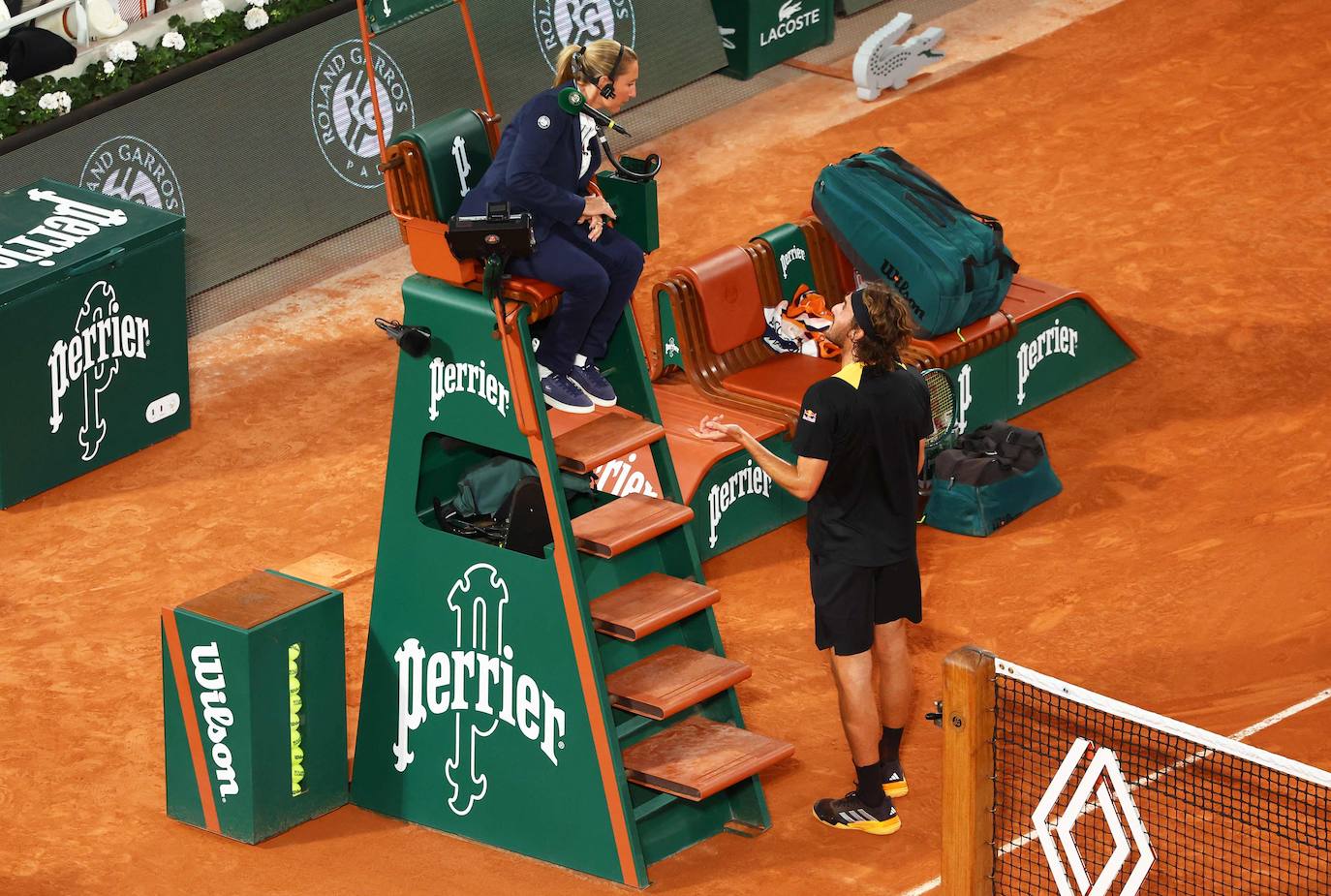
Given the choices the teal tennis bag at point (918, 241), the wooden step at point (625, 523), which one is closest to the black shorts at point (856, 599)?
the wooden step at point (625, 523)

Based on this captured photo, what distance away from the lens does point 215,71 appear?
14.3 metres

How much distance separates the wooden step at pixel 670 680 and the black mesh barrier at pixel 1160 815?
1.11 m

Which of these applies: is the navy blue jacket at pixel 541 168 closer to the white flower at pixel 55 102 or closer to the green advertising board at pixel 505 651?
the green advertising board at pixel 505 651

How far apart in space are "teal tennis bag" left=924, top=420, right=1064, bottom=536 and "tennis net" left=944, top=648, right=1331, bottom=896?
162cm

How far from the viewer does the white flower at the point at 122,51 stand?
45.4 feet

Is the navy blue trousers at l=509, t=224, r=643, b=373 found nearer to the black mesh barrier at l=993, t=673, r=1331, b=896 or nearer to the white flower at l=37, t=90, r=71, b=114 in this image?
the black mesh barrier at l=993, t=673, r=1331, b=896

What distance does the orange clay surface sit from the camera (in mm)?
9180

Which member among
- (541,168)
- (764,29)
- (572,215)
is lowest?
(764,29)

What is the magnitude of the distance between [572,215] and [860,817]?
267 centimetres

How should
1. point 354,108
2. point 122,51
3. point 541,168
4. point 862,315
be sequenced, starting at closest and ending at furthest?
point 862,315, point 541,168, point 122,51, point 354,108

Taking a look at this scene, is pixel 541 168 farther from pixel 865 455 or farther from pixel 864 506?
pixel 864 506

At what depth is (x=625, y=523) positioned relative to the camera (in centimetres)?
880

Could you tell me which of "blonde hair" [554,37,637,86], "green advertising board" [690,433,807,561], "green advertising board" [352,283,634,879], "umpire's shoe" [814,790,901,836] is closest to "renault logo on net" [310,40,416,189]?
"green advertising board" [690,433,807,561]

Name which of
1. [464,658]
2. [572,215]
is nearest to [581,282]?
[572,215]
